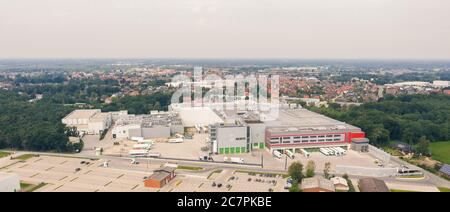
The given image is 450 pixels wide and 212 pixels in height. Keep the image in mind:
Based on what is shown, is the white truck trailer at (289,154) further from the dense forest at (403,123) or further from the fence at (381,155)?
the dense forest at (403,123)

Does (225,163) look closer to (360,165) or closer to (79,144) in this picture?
(360,165)

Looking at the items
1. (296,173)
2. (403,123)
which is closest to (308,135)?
(296,173)

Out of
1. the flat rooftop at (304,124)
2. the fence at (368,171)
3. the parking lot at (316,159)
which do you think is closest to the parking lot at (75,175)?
the parking lot at (316,159)

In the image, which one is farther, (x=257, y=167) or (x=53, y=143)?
(x=53, y=143)

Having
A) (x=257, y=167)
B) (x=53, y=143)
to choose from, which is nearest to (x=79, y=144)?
(x=53, y=143)
